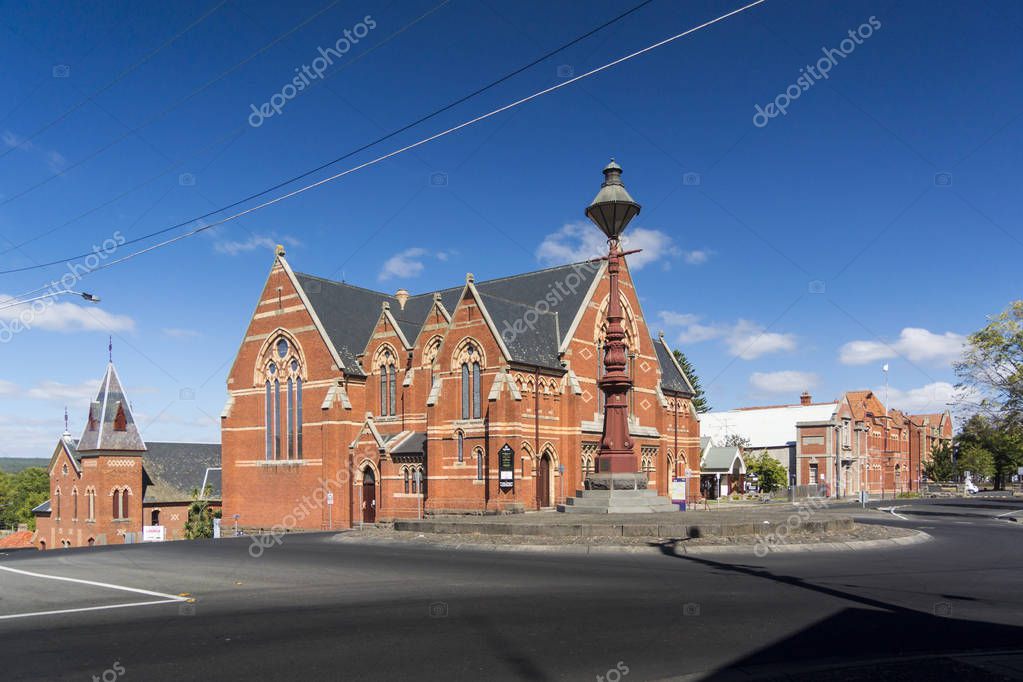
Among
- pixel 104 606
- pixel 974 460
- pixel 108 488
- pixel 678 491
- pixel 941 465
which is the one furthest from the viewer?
pixel 941 465

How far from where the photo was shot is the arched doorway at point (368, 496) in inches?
1731

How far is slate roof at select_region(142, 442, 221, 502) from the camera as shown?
62781mm

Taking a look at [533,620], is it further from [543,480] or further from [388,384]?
[388,384]

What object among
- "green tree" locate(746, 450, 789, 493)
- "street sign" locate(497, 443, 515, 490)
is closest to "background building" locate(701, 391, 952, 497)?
"green tree" locate(746, 450, 789, 493)

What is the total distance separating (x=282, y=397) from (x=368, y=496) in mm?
8006

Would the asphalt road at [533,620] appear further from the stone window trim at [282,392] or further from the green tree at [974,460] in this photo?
the green tree at [974,460]

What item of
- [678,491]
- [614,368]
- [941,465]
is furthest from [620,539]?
[941,465]

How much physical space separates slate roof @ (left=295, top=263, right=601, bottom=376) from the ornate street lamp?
30.6 feet

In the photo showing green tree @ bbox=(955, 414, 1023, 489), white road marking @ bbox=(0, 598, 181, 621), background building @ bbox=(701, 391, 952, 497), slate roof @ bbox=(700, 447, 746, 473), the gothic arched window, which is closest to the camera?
white road marking @ bbox=(0, 598, 181, 621)

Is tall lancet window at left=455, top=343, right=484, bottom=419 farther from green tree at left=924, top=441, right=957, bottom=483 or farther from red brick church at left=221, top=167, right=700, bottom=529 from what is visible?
green tree at left=924, top=441, right=957, bottom=483

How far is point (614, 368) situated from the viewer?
30.0 meters

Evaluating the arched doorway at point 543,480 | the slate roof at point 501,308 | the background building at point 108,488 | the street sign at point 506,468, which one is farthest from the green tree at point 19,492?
the street sign at point 506,468

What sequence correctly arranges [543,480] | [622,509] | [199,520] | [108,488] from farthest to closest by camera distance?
[108,488] → [199,520] → [543,480] → [622,509]

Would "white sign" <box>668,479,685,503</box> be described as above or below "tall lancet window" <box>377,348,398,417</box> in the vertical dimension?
below
